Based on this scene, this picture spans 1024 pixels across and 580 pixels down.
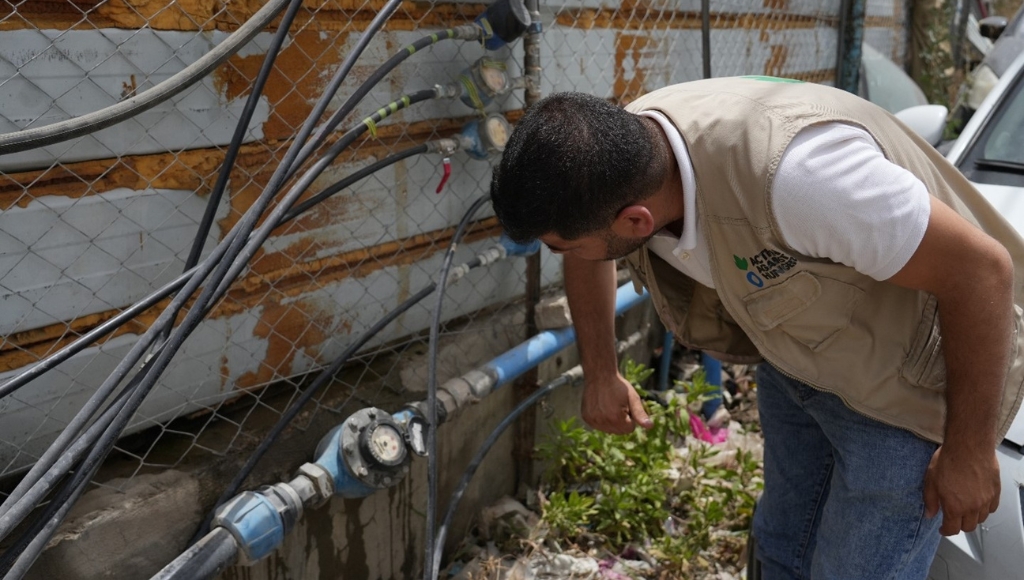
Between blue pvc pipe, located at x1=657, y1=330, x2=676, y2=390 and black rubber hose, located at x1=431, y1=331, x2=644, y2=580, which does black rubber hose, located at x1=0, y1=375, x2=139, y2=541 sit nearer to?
black rubber hose, located at x1=431, y1=331, x2=644, y2=580

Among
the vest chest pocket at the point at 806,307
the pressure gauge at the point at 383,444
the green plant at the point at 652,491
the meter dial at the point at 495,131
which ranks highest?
the meter dial at the point at 495,131

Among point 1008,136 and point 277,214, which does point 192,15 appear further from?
point 1008,136

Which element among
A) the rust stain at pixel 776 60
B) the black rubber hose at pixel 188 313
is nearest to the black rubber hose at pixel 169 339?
the black rubber hose at pixel 188 313

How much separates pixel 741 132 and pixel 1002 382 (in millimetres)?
725

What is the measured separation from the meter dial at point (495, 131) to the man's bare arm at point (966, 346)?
1.51 meters

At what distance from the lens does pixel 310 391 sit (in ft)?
8.05

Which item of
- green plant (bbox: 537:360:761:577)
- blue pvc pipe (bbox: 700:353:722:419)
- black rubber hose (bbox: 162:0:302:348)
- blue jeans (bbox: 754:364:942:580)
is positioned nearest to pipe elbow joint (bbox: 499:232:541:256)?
green plant (bbox: 537:360:761:577)

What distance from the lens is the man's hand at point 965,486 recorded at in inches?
67.1

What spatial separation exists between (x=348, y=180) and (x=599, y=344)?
2.85ft

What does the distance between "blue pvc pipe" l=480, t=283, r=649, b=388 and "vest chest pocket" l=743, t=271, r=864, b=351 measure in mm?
1041

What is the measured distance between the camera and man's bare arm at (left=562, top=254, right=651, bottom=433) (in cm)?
221

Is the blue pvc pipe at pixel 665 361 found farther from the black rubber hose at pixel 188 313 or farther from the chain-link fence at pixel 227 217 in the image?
the black rubber hose at pixel 188 313

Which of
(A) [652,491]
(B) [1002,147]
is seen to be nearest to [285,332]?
(A) [652,491]

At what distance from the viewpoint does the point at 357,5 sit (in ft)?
8.15
